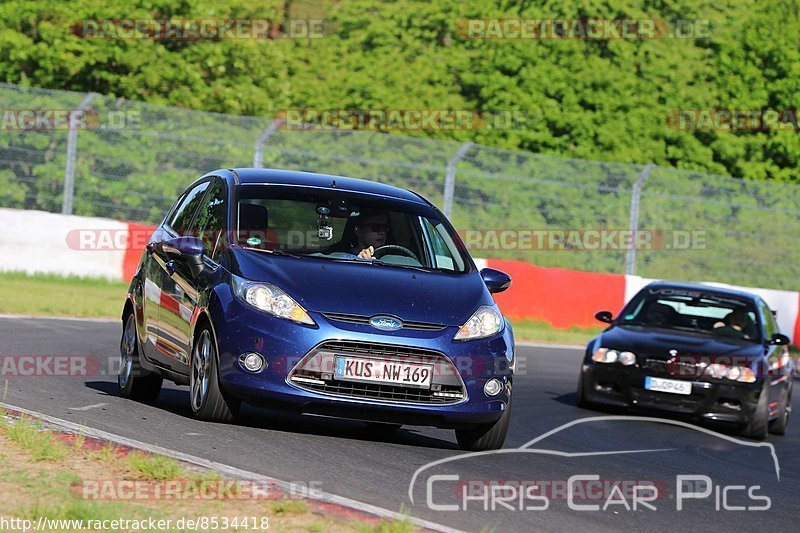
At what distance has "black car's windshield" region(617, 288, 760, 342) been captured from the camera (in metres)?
15.4

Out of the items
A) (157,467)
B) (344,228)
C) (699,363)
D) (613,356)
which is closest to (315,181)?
(344,228)

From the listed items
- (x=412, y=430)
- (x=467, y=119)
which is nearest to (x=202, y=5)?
(x=467, y=119)

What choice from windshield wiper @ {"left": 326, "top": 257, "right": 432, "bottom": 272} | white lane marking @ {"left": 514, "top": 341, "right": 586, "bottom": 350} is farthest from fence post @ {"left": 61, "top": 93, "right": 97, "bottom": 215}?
windshield wiper @ {"left": 326, "top": 257, "right": 432, "bottom": 272}

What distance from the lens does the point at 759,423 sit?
46.2ft

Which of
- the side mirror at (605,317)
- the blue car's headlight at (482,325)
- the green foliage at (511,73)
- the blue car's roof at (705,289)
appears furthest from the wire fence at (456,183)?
the blue car's headlight at (482,325)

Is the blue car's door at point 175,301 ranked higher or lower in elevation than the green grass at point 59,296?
higher

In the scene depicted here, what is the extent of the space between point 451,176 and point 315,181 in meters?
15.7

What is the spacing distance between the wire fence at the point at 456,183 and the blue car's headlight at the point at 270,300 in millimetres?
16505

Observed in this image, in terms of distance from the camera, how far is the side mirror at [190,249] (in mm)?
9820

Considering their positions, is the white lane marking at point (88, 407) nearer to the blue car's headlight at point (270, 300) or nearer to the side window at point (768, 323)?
the blue car's headlight at point (270, 300)

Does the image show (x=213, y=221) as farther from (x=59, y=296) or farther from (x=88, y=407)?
(x=59, y=296)

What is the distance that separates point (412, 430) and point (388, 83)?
32.0 metres

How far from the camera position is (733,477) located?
1049 centimetres

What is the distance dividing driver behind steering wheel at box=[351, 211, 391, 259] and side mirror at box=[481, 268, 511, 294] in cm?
72
